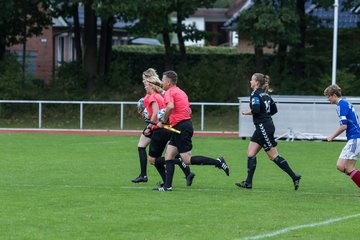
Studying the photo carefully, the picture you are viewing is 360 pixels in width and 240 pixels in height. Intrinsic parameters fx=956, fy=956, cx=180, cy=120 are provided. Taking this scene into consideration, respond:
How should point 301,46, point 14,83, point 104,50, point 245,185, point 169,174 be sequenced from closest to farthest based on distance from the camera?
point 169,174 < point 245,185 < point 14,83 < point 301,46 < point 104,50

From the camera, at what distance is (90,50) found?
4144cm

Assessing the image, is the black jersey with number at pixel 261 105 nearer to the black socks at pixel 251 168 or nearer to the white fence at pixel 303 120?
the black socks at pixel 251 168

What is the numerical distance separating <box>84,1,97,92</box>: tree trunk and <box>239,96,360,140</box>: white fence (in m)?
12.8

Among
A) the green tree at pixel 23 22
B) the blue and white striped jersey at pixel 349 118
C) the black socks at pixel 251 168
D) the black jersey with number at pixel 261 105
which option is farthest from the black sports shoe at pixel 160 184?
the green tree at pixel 23 22

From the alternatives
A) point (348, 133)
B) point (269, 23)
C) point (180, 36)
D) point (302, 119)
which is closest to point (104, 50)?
point (180, 36)

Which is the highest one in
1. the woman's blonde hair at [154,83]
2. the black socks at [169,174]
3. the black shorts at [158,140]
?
the woman's blonde hair at [154,83]

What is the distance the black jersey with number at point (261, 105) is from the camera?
594 inches

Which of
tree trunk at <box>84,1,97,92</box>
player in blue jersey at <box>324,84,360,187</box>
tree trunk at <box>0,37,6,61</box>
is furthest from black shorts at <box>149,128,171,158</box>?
tree trunk at <box>0,37,6,61</box>

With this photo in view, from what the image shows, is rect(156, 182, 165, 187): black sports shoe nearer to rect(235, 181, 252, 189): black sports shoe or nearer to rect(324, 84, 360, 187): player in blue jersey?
rect(235, 181, 252, 189): black sports shoe

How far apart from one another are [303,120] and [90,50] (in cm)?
1438

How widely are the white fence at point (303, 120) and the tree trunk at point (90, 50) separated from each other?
12.8 meters

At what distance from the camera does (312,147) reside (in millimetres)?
26594

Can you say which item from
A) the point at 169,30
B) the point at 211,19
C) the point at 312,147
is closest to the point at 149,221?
the point at 312,147

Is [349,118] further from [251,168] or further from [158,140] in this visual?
[158,140]
